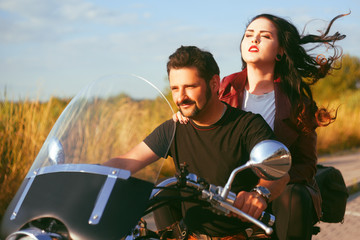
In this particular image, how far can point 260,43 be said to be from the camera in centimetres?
361

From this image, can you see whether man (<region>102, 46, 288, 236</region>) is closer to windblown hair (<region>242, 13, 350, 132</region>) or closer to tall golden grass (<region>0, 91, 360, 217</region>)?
windblown hair (<region>242, 13, 350, 132</region>)

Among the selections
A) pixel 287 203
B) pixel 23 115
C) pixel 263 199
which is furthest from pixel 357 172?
pixel 263 199

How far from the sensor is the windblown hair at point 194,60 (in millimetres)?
2279

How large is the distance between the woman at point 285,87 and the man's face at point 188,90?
91 centimetres

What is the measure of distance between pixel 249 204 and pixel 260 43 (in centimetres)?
185

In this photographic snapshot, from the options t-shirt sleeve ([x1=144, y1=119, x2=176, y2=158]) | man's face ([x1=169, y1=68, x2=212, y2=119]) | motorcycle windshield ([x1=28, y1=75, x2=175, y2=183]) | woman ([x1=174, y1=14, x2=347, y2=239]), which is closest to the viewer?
motorcycle windshield ([x1=28, y1=75, x2=175, y2=183])

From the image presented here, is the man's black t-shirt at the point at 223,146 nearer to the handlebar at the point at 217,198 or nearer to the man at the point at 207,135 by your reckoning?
the man at the point at 207,135

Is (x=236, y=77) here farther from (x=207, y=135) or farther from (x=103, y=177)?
(x=103, y=177)

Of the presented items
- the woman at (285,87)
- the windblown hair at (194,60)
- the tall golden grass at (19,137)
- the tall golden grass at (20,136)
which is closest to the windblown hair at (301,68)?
the woman at (285,87)

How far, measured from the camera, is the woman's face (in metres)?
3.57

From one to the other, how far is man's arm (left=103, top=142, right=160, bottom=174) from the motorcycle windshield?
21mm

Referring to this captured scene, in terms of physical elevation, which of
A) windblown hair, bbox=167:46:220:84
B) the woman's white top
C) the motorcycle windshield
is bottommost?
the woman's white top

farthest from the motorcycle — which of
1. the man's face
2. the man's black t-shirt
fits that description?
the man's black t-shirt

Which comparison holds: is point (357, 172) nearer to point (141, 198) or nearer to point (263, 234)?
point (263, 234)
